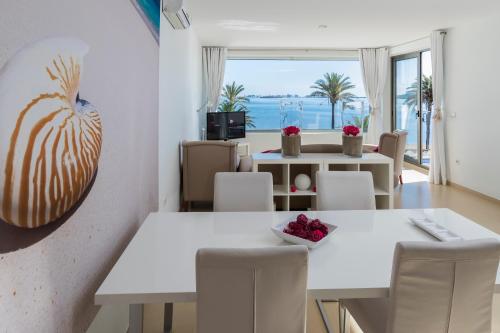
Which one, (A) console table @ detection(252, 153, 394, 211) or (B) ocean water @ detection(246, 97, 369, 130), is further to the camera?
(B) ocean water @ detection(246, 97, 369, 130)

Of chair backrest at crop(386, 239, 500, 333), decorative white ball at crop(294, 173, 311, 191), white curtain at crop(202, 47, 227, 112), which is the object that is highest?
white curtain at crop(202, 47, 227, 112)

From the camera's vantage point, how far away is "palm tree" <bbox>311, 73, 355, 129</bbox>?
884 cm

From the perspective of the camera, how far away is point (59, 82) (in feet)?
4.02

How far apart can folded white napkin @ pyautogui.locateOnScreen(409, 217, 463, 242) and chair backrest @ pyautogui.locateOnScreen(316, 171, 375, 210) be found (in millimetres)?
475

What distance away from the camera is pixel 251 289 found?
1.26m

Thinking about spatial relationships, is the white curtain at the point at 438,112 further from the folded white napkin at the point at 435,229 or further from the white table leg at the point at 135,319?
the white table leg at the point at 135,319

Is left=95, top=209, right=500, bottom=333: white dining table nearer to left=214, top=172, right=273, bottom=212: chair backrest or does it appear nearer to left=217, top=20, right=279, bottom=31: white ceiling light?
left=214, top=172, right=273, bottom=212: chair backrest

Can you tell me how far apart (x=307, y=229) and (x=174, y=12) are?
8.35 feet

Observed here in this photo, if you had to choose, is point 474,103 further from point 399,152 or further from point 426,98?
point 426,98

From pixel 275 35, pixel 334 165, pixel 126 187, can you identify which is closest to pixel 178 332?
pixel 126 187

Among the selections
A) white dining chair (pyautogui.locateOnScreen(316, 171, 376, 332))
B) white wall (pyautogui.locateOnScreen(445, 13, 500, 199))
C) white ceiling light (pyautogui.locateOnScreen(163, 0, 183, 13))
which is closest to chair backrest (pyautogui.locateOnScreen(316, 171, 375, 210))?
white dining chair (pyautogui.locateOnScreen(316, 171, 376, 332))

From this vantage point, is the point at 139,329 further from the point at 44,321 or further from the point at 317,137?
the point at 317,137

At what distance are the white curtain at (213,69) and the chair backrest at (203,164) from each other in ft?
12.1

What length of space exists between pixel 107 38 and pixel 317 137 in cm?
733
